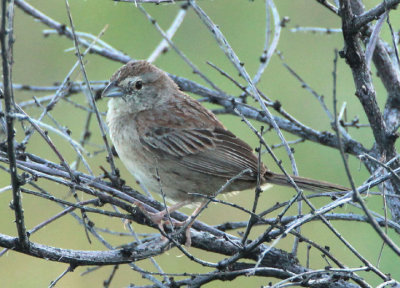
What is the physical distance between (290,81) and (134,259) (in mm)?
6089

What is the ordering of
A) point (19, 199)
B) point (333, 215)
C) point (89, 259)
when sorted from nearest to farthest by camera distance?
point (19, 199) → point (89, 259) → point (333, 215)

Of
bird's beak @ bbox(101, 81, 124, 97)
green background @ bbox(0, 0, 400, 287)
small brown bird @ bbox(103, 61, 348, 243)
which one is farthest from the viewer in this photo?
green background @ bbox(0, 0, 400, 287)

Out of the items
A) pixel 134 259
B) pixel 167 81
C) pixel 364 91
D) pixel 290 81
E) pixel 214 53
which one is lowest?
pixel 134 259

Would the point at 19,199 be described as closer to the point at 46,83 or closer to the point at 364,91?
the point at 364,91

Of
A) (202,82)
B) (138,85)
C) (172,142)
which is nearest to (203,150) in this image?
(172,142)

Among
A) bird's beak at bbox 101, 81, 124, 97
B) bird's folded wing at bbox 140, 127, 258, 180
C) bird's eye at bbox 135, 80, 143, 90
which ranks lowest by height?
bird's folded wing at bbox 140, 127, 258, 180

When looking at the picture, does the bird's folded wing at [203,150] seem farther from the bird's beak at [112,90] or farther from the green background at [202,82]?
the green background at [202,82]

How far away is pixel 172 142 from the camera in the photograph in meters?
5.26

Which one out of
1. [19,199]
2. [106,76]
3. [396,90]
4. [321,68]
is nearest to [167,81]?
[396,90]

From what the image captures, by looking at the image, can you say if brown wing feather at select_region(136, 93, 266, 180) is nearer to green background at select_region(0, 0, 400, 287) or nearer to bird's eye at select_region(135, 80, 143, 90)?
bird's eye at select_region(135, 80, 143, 90)

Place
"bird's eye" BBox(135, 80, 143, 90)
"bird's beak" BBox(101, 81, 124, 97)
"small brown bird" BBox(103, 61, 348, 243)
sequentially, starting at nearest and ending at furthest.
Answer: "small brown bird" BBox(103, 61, 348, 243), "bird's beak" BBox(101, 81, 124, 97), "bird's eye" BBox(135, 80, 143, 90)

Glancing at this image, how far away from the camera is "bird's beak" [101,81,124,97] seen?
207 inches

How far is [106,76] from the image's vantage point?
9062mm

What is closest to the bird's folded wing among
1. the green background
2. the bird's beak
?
the bird's beak
